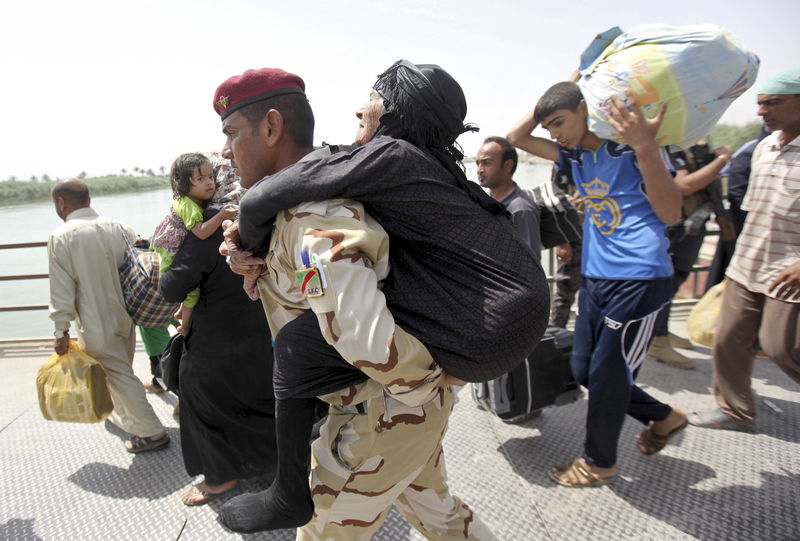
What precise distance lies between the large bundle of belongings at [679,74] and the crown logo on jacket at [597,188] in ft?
0.98

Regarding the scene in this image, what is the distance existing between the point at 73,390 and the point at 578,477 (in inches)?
117

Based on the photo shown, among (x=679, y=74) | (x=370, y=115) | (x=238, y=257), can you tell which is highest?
(x=679, y=74)

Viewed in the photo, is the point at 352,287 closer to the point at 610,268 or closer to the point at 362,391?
the point at 362,391

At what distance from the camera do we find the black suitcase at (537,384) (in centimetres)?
275

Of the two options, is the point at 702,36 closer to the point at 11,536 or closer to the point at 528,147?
the point at 528,147

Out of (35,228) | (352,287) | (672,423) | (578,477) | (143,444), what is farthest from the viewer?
(35,228)

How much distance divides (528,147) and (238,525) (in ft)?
7.90

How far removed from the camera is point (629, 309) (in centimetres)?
227

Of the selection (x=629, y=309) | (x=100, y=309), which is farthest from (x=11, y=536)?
(x=629, y=309)

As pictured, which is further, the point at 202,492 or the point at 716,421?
the point at 716,421

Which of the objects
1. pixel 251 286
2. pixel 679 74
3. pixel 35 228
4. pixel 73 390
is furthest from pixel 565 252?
pixel 35 228

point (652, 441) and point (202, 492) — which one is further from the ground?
point (652, 441)

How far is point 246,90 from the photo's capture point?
1.44 meters

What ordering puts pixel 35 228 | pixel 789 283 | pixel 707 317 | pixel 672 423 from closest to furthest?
pixel 789 283 → pixel 672 423 → pixel 707 317 → pixel 35 228
